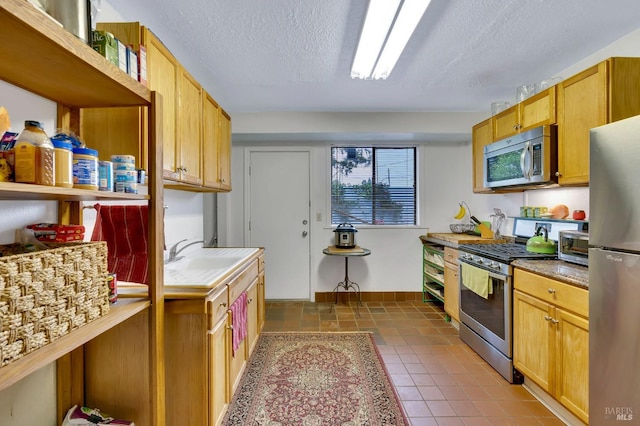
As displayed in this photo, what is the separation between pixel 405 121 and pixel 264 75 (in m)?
1.74

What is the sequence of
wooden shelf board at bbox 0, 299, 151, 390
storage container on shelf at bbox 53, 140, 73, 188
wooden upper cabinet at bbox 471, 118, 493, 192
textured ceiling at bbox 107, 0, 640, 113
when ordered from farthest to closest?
wooden upper cabinet at bbox 471, 118, 493, 192
textured ceiling at bbox 107, 0, 640, 113
storage container on shelf at bbox 53, 140, 73, 188
wooden shelf board at bbox 0, 299, 151, 390

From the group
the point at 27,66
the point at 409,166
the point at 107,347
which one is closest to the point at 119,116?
the point at 27,66

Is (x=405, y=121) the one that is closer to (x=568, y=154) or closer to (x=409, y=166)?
(x=409, y=166)

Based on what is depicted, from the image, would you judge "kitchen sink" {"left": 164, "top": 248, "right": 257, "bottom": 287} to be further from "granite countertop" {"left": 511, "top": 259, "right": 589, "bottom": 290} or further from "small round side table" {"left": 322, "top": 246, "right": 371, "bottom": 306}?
"granite countertop" {"left": 511, "top": 259, "right": 589, "bottom": 290}

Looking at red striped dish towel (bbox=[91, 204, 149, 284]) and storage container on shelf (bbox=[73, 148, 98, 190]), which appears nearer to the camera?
storage container on shelf (bbox=[73, 148, 98, 190])

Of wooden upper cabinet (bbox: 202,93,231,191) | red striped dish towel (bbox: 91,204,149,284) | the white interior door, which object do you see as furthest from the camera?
the white interior door

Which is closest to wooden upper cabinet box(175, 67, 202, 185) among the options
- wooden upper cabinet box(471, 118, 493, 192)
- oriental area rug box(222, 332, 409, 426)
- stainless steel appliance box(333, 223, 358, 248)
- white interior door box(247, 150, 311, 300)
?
oriental area rug box(222, 332, 409, 426)

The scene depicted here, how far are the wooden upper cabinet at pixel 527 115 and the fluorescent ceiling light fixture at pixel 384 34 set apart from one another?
1.19 metres

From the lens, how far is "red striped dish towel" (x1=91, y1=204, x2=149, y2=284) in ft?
3.92

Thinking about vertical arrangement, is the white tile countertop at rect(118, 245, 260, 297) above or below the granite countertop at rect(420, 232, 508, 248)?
below

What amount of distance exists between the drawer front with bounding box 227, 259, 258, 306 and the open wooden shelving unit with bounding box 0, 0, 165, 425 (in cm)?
63

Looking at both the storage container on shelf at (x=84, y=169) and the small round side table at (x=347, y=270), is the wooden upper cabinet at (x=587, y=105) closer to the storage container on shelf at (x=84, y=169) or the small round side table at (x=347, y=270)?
the small round side table at (x=347, y=270)

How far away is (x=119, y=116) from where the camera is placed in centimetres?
138

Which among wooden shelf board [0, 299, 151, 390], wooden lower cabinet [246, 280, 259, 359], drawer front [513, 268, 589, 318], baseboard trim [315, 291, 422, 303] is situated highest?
wooden shelf board [0, 299, 151, 390]
